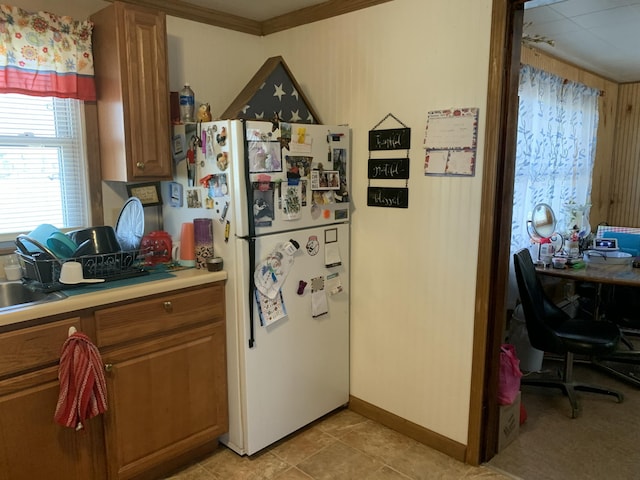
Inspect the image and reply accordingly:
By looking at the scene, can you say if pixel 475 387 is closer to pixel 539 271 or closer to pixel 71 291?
pixel 539 271

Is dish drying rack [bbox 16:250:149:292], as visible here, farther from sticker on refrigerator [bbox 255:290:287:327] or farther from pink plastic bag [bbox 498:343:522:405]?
pink plastic bag [bbox 498:343:522:405]

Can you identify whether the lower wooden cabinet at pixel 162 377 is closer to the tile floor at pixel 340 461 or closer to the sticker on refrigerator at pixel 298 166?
the tile floor at pixel 340 461

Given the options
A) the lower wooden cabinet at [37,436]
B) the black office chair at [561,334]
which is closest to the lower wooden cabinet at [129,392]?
the lower wooden cabinet at [37,436]

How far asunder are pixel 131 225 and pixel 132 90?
64 centimetres

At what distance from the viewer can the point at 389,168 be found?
246cm

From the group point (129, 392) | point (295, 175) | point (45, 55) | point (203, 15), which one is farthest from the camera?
point (203, 15)

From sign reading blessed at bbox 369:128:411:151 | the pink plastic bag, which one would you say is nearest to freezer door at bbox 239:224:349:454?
sign reading blessed at bbox 369:128:411:151

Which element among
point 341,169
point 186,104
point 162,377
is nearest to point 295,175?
point 341,169

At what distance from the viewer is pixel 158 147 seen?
90.4 inches

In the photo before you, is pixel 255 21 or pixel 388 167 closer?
pixel 388 167

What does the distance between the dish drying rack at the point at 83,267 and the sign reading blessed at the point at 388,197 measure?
3.94 feet

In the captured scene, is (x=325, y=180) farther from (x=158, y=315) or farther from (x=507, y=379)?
(x=507, y=379)

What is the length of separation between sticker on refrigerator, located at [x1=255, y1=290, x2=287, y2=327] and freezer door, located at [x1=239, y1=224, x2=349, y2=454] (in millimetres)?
23

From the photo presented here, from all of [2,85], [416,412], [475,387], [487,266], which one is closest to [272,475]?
[416,412]
